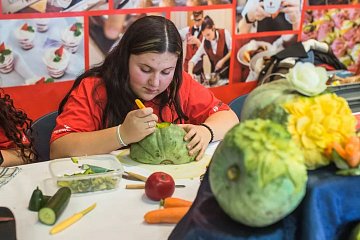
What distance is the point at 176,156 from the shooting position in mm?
1469

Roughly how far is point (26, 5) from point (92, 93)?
61cm

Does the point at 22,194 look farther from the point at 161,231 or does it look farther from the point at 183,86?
the point at 183,86

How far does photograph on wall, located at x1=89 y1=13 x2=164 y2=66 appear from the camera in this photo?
226 centimetres

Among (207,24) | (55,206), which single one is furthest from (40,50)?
(55,206)

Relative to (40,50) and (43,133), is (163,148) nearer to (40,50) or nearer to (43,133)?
(43,133)

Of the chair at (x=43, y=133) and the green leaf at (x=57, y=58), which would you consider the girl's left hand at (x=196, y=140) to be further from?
the green leaf at (x=57, y=58)

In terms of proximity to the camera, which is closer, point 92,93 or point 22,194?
Result: point 22,194

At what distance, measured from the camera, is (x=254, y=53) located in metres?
2.84

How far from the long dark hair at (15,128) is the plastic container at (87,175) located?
0.86 feet

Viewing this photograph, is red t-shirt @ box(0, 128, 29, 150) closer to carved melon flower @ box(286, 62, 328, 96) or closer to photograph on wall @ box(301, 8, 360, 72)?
carved melon flower @ box(286, 62, 328, 96)

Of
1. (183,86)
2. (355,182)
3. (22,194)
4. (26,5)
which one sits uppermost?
(26,5)

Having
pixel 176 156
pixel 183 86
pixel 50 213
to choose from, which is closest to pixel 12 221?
pixel 50 213

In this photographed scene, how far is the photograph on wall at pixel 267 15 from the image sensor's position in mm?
2709

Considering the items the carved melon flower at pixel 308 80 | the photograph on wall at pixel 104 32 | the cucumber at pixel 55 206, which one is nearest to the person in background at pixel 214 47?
the photograph on wall at pixel 104 32
